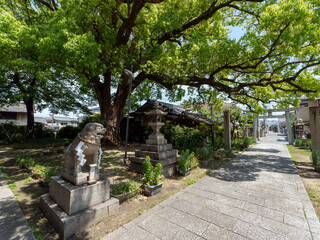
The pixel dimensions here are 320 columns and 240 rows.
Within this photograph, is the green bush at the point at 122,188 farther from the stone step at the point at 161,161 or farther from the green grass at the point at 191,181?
the green grass at the point at 191,181

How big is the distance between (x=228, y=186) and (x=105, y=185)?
405 centimetres

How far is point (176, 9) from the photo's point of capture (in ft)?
31.1

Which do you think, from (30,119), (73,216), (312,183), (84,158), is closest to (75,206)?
(73,216)

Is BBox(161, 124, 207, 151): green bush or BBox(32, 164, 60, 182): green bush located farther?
BBox(161, 124, 207, 151): green bush

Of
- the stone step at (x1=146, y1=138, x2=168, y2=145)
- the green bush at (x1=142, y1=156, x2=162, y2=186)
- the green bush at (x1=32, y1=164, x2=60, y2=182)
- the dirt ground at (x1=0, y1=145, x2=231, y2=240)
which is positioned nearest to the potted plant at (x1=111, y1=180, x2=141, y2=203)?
the dirt ground at (x1=0, y1=145, x2=231, y2=240)

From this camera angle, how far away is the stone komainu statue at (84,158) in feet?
10.2

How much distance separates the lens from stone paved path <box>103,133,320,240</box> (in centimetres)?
275

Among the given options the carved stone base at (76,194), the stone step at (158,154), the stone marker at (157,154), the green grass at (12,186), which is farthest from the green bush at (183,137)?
the green grass at (12,186)

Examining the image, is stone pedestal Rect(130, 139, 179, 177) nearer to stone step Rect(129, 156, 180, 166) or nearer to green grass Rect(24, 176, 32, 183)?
stone step Rect(129, 156, 180, 166)

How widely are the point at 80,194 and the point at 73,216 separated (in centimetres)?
37

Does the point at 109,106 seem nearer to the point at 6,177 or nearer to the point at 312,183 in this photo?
the point at 6,177

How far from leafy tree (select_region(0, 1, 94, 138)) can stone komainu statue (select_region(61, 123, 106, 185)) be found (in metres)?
4.96

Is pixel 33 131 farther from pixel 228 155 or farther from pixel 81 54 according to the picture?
pixel 228 155

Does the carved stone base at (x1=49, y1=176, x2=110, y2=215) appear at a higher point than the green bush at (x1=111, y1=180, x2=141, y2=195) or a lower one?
higher
